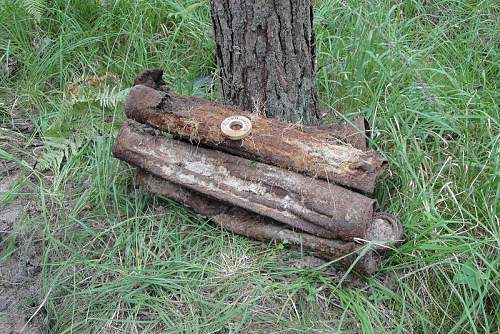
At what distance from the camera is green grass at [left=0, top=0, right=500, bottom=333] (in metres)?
2.24

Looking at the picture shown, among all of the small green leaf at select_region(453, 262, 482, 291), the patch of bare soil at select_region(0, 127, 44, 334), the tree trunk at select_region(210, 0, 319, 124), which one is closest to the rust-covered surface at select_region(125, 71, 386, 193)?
the tree trunk at select_region(210, 0, 319, 124)

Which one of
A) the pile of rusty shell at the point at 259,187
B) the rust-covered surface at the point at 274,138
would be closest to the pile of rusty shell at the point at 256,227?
the pile of rusty shell at the point at 259,187

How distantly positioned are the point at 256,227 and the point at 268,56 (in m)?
0.82

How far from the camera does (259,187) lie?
2373 millimetres

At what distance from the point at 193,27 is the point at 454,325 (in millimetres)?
2307

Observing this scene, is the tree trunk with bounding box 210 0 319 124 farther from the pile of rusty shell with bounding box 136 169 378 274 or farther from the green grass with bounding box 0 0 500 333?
the pile of rusty shell with bounding box 136 169 378 274

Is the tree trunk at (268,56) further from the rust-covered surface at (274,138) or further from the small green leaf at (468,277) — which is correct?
the small green leaf at (468,277)

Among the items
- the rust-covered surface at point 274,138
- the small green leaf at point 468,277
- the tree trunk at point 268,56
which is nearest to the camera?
the small green leaf at point 468,277

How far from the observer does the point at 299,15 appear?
254cm

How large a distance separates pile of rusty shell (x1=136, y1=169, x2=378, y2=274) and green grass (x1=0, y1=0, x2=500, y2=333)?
0.21ft

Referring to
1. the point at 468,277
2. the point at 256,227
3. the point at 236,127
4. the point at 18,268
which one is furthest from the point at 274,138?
the point at 18,268

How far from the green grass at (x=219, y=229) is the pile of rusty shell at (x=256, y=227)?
0.21 ft

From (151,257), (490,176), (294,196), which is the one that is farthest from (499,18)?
(151,257)

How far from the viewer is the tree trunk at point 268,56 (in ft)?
8.24
